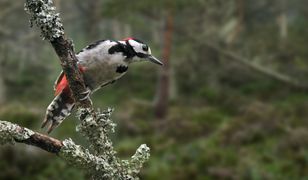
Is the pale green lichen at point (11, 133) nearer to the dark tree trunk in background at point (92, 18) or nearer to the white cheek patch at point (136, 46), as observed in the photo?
the white cheek patch at point (136, 46)

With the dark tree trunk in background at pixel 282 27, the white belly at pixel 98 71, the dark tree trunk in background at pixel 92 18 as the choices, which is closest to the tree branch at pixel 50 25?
the white belly at pixel 98 71

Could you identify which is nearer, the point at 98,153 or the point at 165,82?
the point at 98,153

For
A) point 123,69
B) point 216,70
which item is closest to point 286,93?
point 216,70

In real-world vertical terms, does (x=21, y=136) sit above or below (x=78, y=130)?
below

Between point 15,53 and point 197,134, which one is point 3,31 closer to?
point 15,53

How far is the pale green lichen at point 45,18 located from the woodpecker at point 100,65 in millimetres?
886

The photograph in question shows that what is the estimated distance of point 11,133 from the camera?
2.04 metres

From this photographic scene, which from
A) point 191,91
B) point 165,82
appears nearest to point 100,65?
point 165,82

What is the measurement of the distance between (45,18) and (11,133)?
17.4 inches

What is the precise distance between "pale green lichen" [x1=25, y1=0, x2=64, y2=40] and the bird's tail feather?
0.83 metres

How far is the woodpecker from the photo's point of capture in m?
2.91

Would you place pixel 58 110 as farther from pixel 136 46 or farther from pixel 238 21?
pixel 238 21

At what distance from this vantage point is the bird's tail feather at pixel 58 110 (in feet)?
9.28

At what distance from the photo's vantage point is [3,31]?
16672 mm
